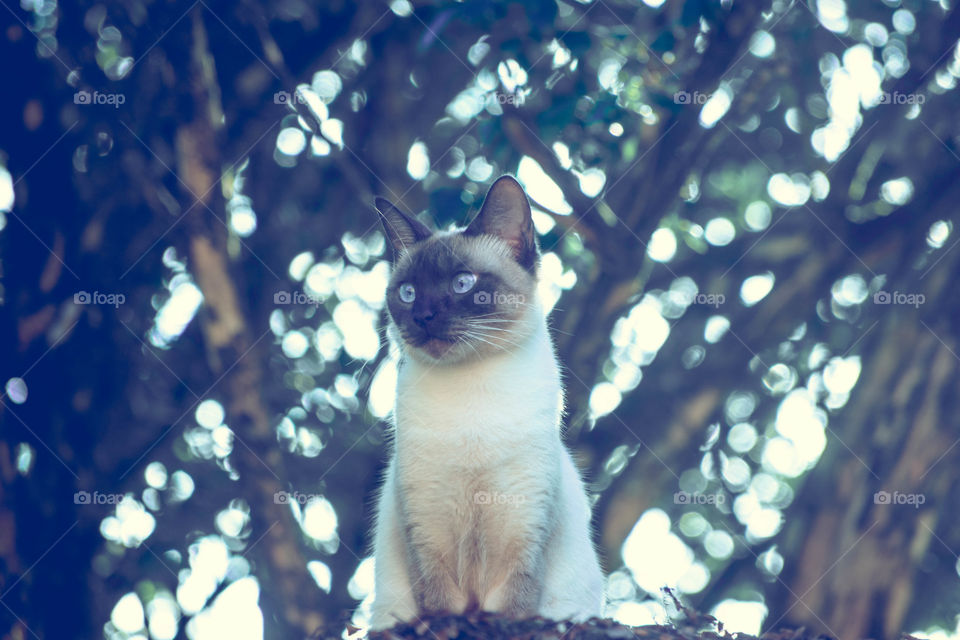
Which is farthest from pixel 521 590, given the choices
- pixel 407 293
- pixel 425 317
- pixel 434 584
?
pixel 407 293

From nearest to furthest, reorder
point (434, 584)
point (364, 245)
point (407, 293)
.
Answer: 1. point (434, 584)
2. point (407, 293)
3. point (364, 245)

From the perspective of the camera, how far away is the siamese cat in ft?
14.5

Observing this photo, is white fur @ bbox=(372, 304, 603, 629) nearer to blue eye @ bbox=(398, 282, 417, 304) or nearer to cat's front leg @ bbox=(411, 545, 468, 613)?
cat's front leg @ bbox=(411, 545, 468, 613)

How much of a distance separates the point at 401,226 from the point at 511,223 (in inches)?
26.1

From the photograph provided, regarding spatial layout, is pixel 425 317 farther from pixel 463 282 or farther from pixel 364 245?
pixel 364 245

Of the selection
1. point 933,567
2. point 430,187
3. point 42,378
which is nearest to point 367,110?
point 430,187

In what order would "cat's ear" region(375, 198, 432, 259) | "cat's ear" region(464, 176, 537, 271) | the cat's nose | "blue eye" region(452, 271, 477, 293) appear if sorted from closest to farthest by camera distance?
the cat's nose
"blue eye" region(452, 271, 477, 293)
"cat's ear" region(464, 176, 537, 271)
"cat's ear" region(375, 198, 432, 259)

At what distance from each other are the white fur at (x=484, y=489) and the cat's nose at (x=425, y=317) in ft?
0.85

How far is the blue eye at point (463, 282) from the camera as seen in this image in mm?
4898

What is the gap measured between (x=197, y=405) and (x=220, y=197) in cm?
152

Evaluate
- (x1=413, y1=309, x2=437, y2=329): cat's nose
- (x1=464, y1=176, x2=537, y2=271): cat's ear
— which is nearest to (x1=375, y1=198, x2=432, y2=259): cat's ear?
(x1=464, y1=176, x2=537, y2=271): cat's ear

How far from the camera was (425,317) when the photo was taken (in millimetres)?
4699

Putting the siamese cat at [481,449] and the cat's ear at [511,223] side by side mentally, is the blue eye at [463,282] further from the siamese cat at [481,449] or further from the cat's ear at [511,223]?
the cat's ear at [511,223]

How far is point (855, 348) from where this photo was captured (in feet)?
23.8
